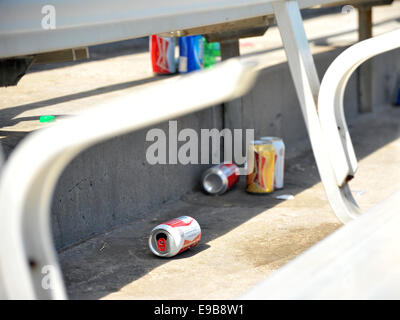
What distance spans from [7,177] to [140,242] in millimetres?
2360

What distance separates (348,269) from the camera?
64.0 inches

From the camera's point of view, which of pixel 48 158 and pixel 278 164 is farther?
pixel 278 164

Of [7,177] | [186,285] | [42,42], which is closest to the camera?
[7,177]

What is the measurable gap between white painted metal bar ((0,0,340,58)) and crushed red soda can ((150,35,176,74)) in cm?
→ 183

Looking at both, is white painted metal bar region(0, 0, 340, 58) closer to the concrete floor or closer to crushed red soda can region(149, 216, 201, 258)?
crushed red soda can region(149, 216, 201, 258)

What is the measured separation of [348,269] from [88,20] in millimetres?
1612

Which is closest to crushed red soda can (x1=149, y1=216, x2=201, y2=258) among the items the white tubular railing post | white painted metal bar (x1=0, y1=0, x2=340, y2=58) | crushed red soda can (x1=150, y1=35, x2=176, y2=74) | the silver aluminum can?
the white tubular railing post

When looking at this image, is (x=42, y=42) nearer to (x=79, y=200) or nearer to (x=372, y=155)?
(x=79, y=200)

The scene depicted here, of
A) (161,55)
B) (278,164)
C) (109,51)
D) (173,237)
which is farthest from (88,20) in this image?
(109,51)

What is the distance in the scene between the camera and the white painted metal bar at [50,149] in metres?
1.16

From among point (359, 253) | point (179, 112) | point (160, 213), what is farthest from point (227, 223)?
point (179, 112)

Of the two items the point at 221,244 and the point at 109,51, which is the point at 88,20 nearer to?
the point at 221,244

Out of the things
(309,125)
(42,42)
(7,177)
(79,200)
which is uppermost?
(42,42)

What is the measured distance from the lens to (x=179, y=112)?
1.21 metres
